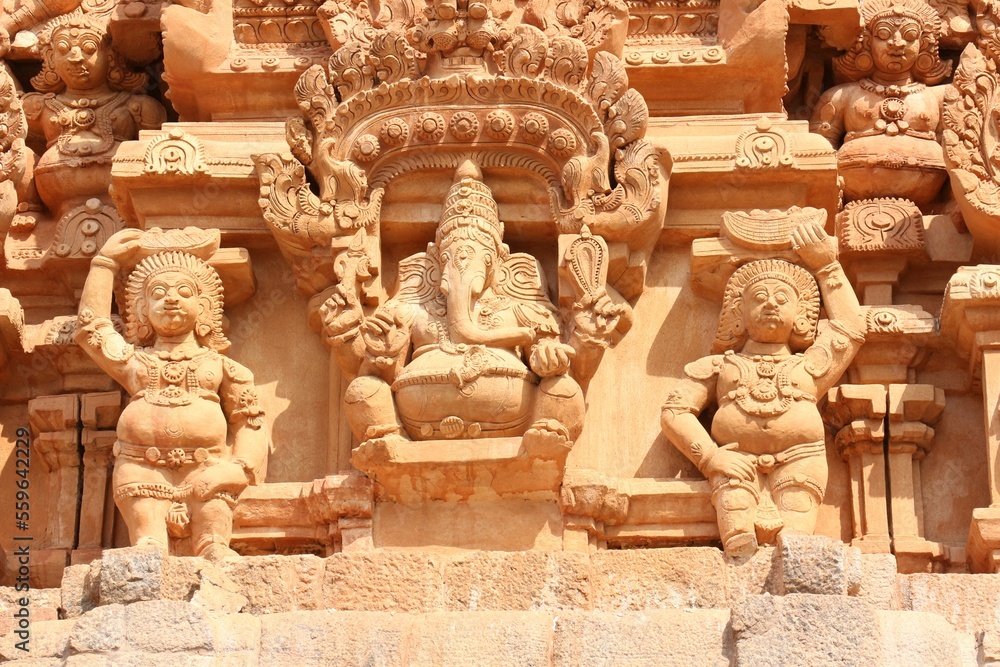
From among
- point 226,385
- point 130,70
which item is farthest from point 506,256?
point 130,70

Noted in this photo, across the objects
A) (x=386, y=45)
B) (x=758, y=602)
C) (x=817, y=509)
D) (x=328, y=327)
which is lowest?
(x=758, y=602)

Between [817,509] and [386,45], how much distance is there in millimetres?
3381

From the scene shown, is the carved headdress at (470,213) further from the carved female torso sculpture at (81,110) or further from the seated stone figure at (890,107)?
the carved female torso sculpture at (81,110)

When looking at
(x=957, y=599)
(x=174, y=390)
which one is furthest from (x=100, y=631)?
(x=957, y=599)

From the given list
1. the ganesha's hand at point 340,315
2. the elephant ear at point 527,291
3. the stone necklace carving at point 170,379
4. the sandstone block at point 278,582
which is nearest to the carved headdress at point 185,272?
the stone necklace carving at point 170,379

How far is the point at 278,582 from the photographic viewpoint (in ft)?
38.5

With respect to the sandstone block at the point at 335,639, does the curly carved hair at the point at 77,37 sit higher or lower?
higher

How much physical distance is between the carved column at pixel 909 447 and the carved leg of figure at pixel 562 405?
6.18ft

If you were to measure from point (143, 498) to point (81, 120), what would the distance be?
9.66 feet

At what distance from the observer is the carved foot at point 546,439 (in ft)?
39.9

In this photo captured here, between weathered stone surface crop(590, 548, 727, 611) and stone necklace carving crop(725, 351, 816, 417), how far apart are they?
1034 millimetres

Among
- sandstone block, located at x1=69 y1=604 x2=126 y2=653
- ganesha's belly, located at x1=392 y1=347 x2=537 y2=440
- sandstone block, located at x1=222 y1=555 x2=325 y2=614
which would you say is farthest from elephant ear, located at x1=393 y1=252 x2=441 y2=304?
sandstone block, located at x1=69 y1=604 x2=126 y2=653

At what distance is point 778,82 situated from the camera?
1394cm

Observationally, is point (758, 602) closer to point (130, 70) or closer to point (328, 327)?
point (328, 327)
